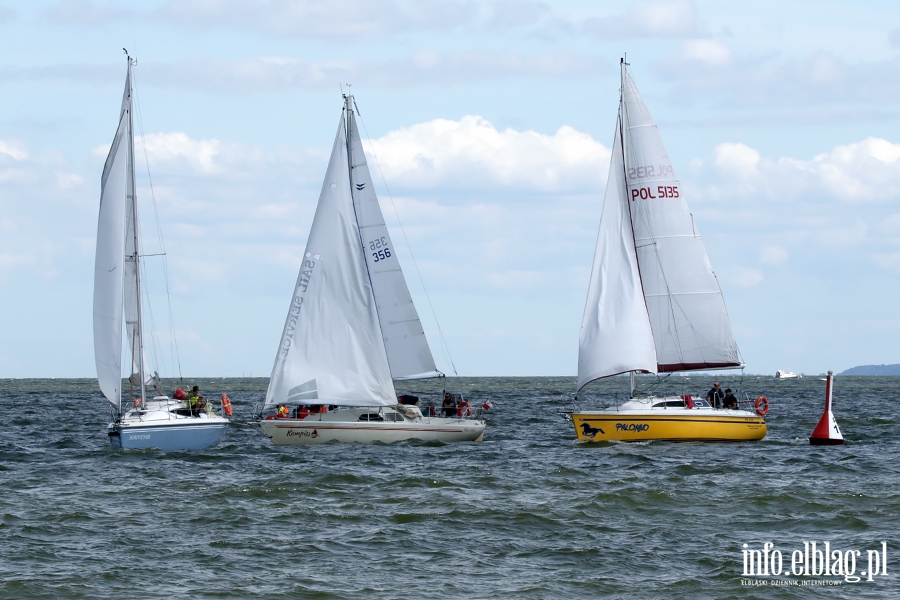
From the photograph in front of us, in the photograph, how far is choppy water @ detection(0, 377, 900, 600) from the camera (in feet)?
66.2

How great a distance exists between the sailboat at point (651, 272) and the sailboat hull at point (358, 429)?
14.8 ft

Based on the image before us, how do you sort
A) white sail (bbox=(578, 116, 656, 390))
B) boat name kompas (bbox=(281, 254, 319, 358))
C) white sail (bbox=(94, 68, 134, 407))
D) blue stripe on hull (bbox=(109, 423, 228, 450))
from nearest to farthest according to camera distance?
1. blue stripe on hull (bbox=(109, 423, 228, 450))
2. white sail (bbox=(94, 68, 134, 407))
3. boat name kompas (bbox=(281, 254, 319, 358))
4. white sail (bbox=(578, 116, 656, 390))

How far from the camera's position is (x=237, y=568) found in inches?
830

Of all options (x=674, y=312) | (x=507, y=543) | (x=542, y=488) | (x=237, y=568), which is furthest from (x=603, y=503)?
(x=674, y=312)

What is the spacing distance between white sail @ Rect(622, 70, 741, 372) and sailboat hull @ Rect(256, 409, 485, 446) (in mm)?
7828

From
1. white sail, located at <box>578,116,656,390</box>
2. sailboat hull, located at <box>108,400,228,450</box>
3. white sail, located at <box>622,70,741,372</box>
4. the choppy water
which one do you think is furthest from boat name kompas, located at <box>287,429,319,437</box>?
white sail, located at <box>622,70,741,372</box>

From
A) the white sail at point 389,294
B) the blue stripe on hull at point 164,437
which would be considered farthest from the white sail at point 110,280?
the white sail at point 389,294

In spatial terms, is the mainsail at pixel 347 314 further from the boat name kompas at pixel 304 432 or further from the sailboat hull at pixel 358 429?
the boat name kompas at pixel 304 432

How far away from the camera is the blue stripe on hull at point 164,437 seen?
38281mm

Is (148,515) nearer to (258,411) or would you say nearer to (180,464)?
(180,464)

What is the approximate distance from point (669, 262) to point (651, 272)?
711 millimetres

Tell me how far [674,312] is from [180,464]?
17702 millimetres

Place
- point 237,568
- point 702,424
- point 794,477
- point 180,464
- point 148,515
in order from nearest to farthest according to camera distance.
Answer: point 237,568 < point 148,515 < point 794,477 < point 180,464 < point 702,424

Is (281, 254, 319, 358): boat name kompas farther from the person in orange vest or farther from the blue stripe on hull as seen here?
the person in orange vest
